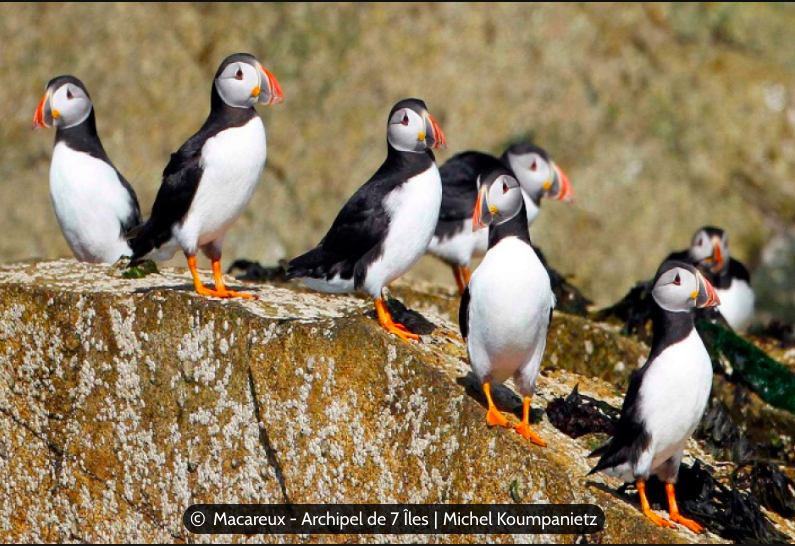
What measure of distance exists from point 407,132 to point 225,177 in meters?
1.02

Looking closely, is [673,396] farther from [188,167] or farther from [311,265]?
[188,167]

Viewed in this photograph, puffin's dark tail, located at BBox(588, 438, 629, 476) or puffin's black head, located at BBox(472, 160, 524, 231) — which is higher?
puffin's black head, located at BBox(472, 160, 524, 231)

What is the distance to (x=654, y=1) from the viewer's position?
15.8 metres

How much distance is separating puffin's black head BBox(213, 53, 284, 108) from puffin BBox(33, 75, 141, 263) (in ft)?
5.95

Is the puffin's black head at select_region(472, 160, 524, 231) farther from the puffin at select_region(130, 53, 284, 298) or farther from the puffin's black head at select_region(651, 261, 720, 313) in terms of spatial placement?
the puffin at select_region(130, 53, 284, 298)

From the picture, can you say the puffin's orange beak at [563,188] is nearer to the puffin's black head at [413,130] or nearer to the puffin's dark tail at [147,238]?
the puffin's black head at [413,130]

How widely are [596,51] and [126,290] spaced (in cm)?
852

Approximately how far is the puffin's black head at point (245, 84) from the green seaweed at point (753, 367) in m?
3.31

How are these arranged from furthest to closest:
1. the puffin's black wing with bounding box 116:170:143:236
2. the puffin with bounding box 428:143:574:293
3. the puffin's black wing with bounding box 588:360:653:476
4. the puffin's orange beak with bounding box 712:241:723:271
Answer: the puffin's orange beak with bounding box 712:241:723:271 → the puffin with bounding box 428:143:574:293 → the puffin's black wing with bounding box 116:170:143:236 → the puffin's black wing with bounding box 588:360:653:476

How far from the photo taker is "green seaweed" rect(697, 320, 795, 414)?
8625mm

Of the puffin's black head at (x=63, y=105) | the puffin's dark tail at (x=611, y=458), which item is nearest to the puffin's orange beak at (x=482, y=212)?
the puffin's dark tail at (x=611, y=458)

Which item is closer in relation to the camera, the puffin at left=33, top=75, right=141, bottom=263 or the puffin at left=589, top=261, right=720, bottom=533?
the puffin at left=589, top=261, right=720, bottom=533

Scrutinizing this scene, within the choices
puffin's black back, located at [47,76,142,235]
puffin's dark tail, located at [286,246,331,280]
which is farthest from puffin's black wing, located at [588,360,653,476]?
puffin's black back, located at [47,76,142,235]

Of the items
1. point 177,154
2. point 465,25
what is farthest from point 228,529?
point 465,25
